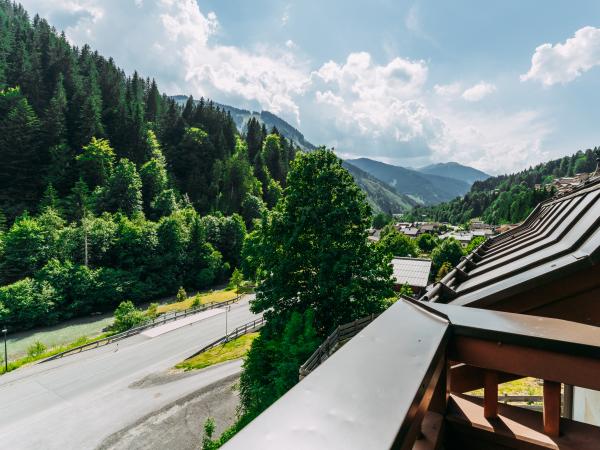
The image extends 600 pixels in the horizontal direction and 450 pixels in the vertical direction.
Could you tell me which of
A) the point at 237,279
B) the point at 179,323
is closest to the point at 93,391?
the point at 179,323

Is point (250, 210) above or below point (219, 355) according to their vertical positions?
above

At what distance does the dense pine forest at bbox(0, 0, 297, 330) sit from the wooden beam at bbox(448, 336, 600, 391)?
120ft

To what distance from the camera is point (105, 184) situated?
51.6 meters

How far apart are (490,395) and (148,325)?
111 ft

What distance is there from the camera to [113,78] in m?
69.1

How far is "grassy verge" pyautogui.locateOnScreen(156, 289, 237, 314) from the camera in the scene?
36.4 m

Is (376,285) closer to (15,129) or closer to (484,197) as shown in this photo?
(15,129)

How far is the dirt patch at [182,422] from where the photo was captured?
13.3 metres

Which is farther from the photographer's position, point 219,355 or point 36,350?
point 36,350

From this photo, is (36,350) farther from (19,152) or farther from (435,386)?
(19,152)

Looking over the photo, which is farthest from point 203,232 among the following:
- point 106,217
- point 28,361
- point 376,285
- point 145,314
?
point 376,285

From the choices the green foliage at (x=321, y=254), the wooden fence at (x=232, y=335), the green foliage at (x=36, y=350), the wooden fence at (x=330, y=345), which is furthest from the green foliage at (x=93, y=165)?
the wooden fence at (x=330, y=345)

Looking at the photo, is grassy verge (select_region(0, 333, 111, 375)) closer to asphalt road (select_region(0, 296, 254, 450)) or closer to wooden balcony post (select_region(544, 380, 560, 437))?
asphalt road (select_region(0, 296, 254, 450))

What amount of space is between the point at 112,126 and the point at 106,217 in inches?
1051
